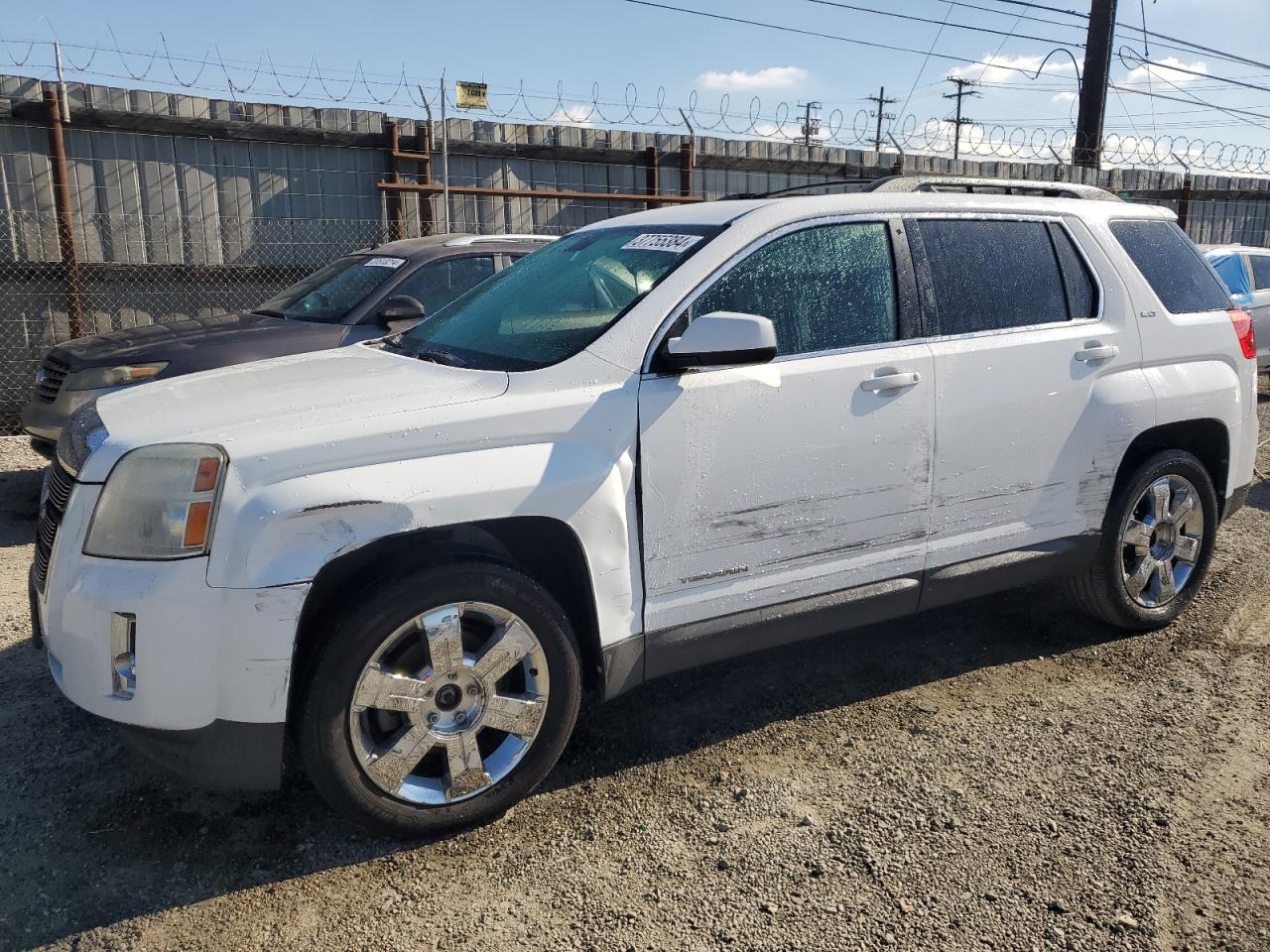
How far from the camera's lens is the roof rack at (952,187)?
157 inches

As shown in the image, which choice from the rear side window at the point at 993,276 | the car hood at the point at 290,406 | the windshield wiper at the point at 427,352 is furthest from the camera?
the rear side window at the point at 993,276

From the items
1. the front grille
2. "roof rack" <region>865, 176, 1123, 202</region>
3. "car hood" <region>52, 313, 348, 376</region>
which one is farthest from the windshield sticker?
"car hood" <region>52, 313, 348, 376</region>

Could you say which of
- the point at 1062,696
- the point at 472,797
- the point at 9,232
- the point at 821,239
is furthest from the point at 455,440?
the point at 9,232

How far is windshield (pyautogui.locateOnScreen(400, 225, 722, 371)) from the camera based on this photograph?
10.9 ft

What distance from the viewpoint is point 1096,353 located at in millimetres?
4039

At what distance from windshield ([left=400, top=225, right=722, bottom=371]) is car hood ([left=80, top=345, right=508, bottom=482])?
0.75ft

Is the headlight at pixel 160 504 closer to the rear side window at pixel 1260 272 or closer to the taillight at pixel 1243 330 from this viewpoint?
the taillight at pixel 1243 330

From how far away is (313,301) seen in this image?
699 cm

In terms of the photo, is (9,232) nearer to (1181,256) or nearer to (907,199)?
(907,199)

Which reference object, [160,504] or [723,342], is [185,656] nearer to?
[160,504]

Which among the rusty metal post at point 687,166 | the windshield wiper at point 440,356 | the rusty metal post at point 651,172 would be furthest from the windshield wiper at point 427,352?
the rusty metal post at point 687,166

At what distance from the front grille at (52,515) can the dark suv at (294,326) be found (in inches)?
116

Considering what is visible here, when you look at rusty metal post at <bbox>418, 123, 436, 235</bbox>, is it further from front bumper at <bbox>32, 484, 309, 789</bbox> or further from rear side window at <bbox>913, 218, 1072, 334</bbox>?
front bumper at <bbox>32, 484, 309, 789</bbox>

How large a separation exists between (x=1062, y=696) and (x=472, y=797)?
2350mm
